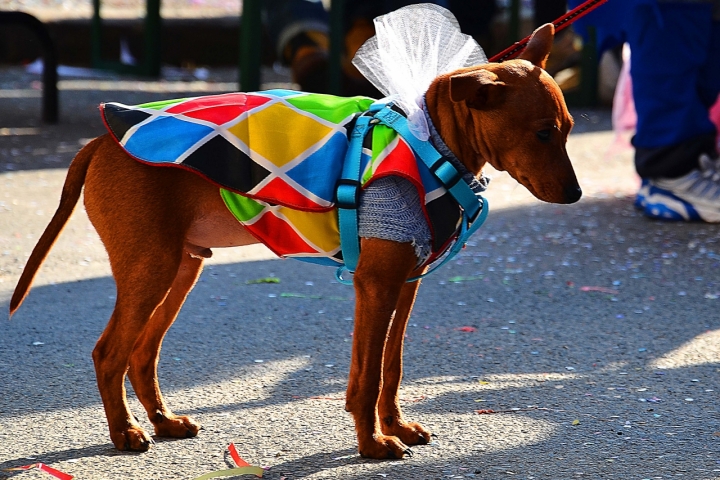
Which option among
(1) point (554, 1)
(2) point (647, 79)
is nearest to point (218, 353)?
(2) point (647, 79)

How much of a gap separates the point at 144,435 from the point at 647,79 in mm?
3884

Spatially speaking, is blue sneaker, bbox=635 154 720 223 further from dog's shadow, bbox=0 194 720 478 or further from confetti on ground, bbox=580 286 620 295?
confetti on ground, bbox=580 286 620 295

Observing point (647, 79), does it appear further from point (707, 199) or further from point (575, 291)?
point (575, 291)

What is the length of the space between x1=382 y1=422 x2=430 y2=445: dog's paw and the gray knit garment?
554 millimetres

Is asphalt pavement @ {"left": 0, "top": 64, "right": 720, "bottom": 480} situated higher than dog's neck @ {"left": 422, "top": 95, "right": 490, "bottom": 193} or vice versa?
dog's neck @ {"left": 422, "top": 95, "right": 490, "bottom": 193}

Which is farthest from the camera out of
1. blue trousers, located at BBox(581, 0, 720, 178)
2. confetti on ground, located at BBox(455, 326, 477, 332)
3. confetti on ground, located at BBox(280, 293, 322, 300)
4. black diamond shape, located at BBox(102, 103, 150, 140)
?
blue trousers, located at BBox(581, 0, 720, 178)

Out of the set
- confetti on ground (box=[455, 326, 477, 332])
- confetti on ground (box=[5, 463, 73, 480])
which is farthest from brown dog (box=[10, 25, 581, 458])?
confetti on ground (box=[455, 326, 477, 332])

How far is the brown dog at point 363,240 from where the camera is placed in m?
2.51

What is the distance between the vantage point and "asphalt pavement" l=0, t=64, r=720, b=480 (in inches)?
107

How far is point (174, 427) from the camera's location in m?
2.86

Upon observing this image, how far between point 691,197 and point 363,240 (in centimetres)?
360

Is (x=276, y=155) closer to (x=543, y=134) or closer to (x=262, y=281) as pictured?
(x=543, y=134)

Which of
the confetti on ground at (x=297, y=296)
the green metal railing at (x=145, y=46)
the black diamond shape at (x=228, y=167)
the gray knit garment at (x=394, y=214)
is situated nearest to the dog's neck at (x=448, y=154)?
the gray knit garment at (x=394, y=214)

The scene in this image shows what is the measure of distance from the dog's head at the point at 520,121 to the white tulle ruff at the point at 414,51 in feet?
0.58
